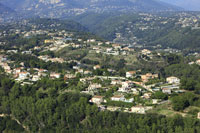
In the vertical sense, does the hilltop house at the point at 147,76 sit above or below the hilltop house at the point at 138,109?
below

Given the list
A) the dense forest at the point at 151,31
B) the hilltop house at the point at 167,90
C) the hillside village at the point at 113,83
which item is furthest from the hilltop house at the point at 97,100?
the dense forest at the point at 151,31

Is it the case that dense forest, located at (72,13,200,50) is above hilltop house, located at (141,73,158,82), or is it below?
below

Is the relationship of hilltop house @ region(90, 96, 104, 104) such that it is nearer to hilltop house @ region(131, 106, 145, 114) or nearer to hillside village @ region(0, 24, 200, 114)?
hillside village @ region(0, 24, 200, 114)

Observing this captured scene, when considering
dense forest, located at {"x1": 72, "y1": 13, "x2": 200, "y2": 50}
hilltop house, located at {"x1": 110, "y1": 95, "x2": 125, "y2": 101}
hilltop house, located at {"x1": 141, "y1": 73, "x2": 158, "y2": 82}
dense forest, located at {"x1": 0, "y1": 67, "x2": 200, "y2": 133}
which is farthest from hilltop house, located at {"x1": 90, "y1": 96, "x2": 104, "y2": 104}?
dense forest, located at {"x1": 72, "y1": 13, "x2": 200, "y2": 50}

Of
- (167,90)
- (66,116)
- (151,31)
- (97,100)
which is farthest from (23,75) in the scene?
(151,31)

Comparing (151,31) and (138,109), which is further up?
(138,109)

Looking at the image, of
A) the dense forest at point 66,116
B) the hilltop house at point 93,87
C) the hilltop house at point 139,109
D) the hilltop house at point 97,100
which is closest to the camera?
the dense forest at point 66,116

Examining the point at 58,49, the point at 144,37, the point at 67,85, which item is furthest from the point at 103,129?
the point at 144,37

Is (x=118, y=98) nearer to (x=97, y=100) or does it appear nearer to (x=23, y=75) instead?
(x=97, y=100)

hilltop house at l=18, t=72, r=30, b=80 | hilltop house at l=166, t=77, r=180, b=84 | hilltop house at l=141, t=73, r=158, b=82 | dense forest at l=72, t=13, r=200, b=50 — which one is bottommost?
dense forest at l=72, t=13, r=200, b=50

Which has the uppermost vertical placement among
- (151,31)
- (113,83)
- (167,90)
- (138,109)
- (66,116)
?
(167,90)

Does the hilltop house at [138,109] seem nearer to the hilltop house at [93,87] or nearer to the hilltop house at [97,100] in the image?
the hilltop house at [97,100]
